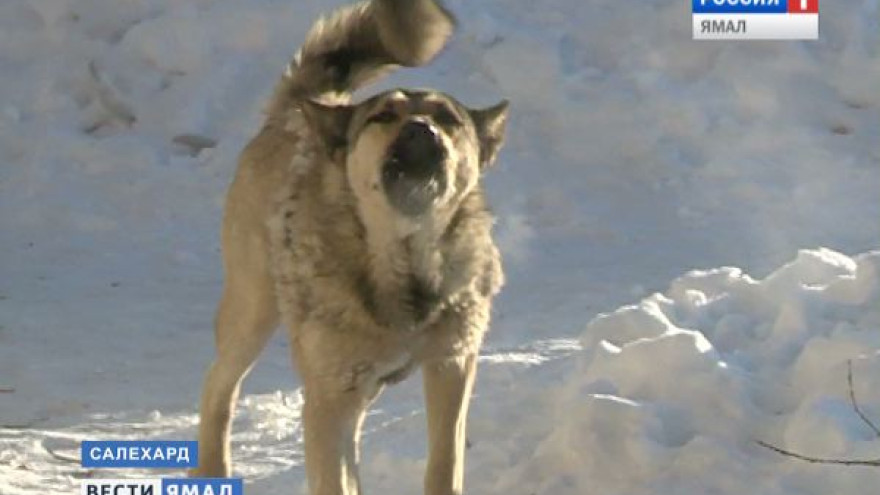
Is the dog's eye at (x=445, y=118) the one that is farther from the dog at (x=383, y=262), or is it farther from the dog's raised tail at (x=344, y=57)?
the dog's raised tail at (x=344, y=57)

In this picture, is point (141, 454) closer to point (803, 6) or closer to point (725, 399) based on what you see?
point (725, 399)

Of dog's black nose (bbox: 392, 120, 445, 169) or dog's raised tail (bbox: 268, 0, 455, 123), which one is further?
dog's raised tail (bbox: 268, 0, 455, 123)

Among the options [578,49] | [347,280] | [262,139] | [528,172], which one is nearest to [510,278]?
[528,172]

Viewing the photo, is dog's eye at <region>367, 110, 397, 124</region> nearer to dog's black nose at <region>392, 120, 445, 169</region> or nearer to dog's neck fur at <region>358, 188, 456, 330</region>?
dog's black nose at <region>392, 120, 445, 169</region>

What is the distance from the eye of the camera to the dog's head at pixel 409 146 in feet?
15.6

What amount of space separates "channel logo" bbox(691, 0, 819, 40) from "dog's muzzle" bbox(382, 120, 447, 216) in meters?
6.57


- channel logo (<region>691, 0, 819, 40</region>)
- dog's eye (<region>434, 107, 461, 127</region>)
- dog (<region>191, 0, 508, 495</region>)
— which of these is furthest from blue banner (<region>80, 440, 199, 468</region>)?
channel logo (<region>691, 0, 819, 40</region>)

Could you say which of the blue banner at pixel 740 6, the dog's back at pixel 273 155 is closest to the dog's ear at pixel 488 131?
the dog's back at pixel 273 155

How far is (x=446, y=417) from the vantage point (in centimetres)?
521

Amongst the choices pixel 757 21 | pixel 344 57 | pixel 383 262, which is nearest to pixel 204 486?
pixel 383 262

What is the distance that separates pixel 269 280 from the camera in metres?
5.66

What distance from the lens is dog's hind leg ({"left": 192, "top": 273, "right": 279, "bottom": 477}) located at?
579cm

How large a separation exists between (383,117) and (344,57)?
3.87 feet

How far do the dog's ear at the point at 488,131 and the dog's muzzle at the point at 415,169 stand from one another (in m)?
0.31
